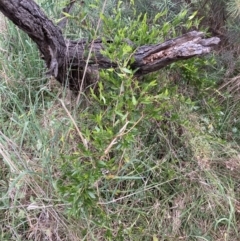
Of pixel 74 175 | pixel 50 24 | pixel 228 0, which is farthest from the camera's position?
pixel 228 0

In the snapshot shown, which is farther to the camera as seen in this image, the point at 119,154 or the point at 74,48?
the point at 74,48

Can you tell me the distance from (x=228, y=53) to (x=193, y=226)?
2.87ft

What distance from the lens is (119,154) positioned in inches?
52.5

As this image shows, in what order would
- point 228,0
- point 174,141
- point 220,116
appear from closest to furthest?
point 174,141 → point 220,116 → point 228,0

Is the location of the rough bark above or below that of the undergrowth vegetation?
above

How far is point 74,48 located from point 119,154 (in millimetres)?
443

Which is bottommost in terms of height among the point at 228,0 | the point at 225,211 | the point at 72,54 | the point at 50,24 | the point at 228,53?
the point at 225,211

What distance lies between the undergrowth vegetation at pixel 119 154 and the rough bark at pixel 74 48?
0.06m

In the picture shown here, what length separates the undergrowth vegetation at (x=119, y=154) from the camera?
1.25 m

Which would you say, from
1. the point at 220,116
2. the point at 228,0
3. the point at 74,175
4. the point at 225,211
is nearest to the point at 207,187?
the point at 225,211

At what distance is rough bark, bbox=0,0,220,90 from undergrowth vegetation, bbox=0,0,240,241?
0.19 ft

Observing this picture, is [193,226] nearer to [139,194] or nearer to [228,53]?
[139,194]

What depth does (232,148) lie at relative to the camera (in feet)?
5.27

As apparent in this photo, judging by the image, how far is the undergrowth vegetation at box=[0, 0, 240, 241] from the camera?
1.25m
